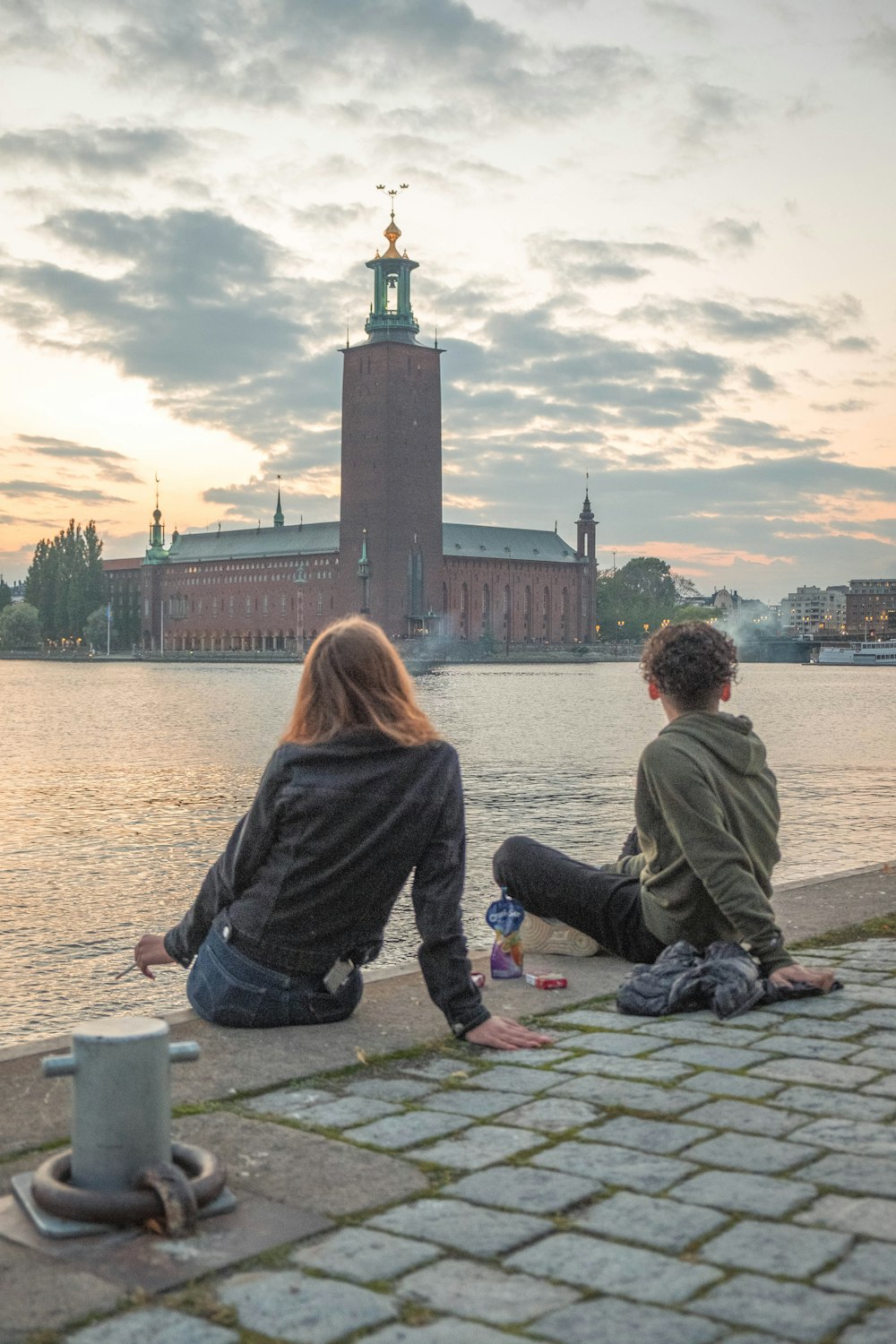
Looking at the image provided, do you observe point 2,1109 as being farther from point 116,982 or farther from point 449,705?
point 449,705

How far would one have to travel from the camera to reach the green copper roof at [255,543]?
121938 mm

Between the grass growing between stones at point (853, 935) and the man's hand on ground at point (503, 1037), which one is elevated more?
the man's hand on ground at point (503, 1037)

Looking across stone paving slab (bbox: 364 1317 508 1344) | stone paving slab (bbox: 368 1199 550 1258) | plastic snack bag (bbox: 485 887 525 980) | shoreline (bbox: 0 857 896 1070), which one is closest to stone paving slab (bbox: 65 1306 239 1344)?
stone paving slab (bbox: 364 1317 508 1344)

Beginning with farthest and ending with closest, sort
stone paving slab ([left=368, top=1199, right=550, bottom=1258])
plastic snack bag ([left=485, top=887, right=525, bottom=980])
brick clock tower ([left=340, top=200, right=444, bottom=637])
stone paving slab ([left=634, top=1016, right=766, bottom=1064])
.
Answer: brick clock tower ([left=340, top=200, right=444, bottom=637])
plastic snack bag ([left=485, top=887, right=525, bottom=980])
stone paving slab ([left=634, top=1016, right=766, bottom=1064])
stone paving slab ([left=368, top=1199, right=550, bottom=1258])

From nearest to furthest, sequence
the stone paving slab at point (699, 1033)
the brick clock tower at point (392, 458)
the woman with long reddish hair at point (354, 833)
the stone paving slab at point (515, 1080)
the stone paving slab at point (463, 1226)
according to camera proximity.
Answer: the stone paving slab at point (463, 1226)
the stone paving slab at point (515, 1080)
the woman with long reddish hair at point (354, 833)
the stone paving slab at point (699, 1033)
the brick clock tower at point (392, 458)

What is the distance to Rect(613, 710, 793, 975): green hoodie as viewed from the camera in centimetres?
433

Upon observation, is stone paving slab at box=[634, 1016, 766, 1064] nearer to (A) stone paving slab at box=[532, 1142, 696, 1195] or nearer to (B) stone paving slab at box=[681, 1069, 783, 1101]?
(B) stone paving slab at box=[681, 1069, 783, 1101]

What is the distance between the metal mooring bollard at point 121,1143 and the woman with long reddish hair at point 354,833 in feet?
3.91

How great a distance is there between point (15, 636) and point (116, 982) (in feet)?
423

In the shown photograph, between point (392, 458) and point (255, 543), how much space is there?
107 ft

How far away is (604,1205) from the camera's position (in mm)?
2760

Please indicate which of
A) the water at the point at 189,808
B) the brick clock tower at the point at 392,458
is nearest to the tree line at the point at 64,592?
the brick clock tower at the point at 392,458

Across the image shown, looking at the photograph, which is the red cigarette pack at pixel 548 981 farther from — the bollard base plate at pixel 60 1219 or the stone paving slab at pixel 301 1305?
the stone paving slab at pixel 301 1305

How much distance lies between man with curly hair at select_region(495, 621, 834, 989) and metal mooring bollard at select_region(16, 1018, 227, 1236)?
6.69ft
